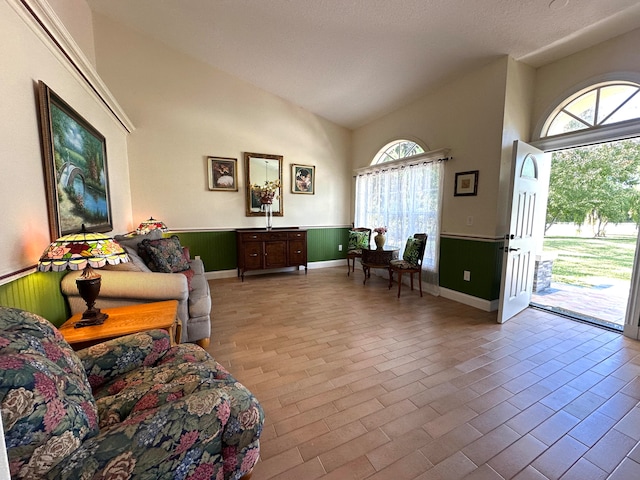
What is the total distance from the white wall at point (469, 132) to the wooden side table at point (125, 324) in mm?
3464

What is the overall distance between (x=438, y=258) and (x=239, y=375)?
3.09 m

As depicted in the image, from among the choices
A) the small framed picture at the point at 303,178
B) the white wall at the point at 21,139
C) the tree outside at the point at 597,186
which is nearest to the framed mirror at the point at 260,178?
the small framed picture at the point at 303,178

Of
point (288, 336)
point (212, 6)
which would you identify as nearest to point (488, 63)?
point (212, 6)

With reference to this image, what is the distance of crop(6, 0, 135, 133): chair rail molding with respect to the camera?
1605mm

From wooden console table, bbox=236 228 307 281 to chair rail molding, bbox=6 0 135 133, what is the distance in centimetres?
256

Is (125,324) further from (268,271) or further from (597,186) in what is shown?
(597,186)

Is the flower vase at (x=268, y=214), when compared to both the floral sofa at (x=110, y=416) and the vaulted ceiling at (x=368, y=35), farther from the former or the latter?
the floral sofa at (x=110, y=416)

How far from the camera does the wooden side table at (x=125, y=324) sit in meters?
1.59

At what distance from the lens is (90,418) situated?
0.89 meters

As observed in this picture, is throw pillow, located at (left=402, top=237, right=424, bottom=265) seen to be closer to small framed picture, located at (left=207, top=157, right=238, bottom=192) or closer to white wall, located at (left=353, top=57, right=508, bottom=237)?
white wall, located at (left=353, top=57, right=508, bottom=237)

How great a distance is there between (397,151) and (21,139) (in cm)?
456

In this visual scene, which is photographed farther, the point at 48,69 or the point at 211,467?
the point at 48,69

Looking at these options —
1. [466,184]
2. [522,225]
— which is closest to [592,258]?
[522,225]

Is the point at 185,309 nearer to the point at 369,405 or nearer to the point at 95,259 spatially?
the point at 95,259
